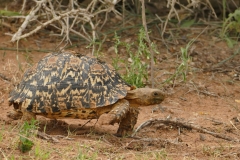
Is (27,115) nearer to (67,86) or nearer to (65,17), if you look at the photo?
(67,86)

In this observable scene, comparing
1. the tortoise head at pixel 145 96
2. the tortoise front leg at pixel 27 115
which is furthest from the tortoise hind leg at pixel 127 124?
the tortoise front leg at pixel 27 115

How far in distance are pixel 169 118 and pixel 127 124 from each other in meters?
0.79

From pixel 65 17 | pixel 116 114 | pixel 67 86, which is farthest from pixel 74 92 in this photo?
pixel 65 17

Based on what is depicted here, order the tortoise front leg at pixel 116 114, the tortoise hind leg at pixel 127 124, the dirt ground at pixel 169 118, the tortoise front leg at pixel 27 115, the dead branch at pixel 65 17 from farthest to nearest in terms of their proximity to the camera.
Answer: the dead branch at pixel 65 17, the tortoise hind leg at pixel 127 124, the tortoise front leg at pixel 27 115, the tortoise front leg at pixel 116 114, the dirt ground at pixel 169 118

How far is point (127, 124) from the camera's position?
5.21 meters

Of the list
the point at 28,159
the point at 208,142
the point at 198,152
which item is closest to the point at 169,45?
the point at 208,142

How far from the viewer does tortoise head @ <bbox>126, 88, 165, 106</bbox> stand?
5062mm

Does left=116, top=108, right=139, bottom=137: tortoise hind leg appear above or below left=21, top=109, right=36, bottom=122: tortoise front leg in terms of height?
below

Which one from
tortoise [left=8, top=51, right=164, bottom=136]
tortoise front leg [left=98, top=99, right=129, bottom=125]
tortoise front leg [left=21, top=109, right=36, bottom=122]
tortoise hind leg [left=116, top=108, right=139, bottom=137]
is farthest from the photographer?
tortoise hind leg [left=116, top=108, right=139, bottom=137]

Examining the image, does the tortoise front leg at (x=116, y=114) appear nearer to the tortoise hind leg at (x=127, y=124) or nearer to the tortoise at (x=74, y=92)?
the tortoise at (x=74, y=92)

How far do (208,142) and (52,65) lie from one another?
5.41ft

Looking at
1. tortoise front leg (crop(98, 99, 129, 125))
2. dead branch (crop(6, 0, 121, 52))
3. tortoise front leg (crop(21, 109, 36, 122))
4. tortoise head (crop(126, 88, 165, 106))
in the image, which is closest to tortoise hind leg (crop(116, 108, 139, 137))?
tortoise head (crop(126, 88, 165, 106))

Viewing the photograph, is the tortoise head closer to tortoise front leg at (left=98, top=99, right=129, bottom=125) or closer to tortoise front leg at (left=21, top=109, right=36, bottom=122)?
tortoise front leg at (left=98, top=99, right=129, bottom=125)

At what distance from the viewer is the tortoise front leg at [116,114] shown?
4.74 metres
